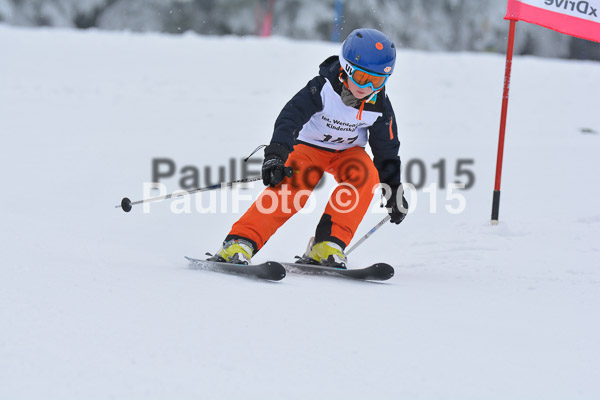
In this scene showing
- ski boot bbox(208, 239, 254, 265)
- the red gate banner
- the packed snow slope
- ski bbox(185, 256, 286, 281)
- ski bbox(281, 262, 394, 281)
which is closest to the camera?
the packed snow slope

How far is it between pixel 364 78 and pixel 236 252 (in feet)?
3.92

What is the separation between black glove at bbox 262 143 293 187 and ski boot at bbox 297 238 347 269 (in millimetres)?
519

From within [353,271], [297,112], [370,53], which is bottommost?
[353,271]

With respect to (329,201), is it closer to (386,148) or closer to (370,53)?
(386,148)

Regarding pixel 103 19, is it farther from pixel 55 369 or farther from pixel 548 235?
pixel 55 369

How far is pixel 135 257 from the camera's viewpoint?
Result: 4.02 metres

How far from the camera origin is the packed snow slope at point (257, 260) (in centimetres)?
206

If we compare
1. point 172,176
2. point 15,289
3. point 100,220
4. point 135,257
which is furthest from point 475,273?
point 172,176

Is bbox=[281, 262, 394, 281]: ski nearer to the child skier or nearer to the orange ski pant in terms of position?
the child skier

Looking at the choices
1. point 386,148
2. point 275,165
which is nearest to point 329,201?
point 386,148

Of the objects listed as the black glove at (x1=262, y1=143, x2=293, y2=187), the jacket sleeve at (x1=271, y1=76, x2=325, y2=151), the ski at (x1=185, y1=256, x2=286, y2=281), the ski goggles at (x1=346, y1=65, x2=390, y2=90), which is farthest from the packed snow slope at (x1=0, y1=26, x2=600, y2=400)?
the ski goggles at (x1=346, y1=65, x2=390, y2=90)

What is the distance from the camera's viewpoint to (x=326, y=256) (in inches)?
156

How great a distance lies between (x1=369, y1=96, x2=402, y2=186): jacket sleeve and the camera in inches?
163

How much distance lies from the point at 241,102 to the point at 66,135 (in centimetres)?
325
